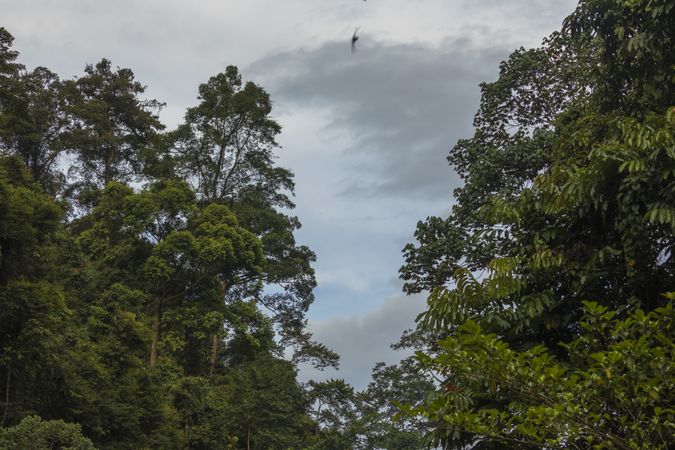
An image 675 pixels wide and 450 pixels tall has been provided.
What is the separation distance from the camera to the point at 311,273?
25.3 m

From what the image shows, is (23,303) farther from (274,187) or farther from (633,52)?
(274,187)

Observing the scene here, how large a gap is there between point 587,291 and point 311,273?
19825 mm

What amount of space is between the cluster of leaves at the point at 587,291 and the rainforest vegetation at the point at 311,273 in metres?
0.02

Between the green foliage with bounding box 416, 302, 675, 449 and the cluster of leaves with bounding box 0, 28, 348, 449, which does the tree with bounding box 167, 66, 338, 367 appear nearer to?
the cluster of leaves with bounding box 0, 28, 348, 449

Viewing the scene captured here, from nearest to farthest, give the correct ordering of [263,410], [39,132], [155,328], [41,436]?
1. [41,436]
2. [263,410]
3. [155,328]
4. [39,132]

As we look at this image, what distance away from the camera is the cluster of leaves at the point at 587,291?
432 cm

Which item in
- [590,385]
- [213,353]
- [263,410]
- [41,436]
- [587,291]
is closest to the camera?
[590,385]

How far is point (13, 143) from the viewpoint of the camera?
910 inches

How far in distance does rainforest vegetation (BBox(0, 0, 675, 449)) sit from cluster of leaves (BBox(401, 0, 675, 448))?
0.8 inches

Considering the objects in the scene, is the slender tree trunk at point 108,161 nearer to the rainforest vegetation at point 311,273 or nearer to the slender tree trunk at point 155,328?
the rainforest vegetation at point 311,273

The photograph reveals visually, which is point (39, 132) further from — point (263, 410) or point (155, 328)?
point (263, 410)

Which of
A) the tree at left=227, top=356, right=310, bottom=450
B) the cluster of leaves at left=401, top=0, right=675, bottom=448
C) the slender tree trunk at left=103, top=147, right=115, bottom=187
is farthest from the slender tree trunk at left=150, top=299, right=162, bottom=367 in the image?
the cluster of leaves at left=401, top=0, right=675, bottom=448

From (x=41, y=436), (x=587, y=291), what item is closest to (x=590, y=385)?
(x=587, y=291)

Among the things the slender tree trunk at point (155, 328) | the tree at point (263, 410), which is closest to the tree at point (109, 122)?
the slender tree trunk at point (155, 328)
